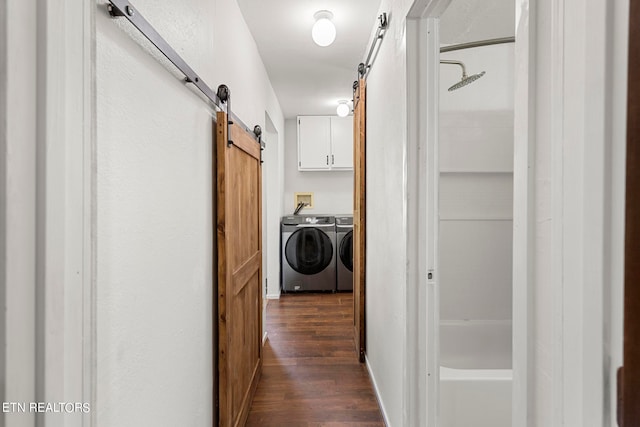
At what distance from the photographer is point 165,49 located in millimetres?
974

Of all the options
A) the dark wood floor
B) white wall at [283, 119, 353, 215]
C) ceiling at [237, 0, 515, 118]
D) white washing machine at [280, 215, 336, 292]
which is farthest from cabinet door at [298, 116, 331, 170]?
the dark wood floor

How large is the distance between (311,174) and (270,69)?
2159mm

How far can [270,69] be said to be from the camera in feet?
10.3

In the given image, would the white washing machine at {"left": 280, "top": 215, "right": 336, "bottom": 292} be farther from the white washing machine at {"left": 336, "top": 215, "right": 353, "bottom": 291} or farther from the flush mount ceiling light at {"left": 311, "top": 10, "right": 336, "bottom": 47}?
the flush mount ceiling light at {"left": 311, "top": 10, "right": 336, "bottom": 47}

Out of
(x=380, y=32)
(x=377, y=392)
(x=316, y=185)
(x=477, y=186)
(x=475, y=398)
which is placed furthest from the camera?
(x=316, y=185)

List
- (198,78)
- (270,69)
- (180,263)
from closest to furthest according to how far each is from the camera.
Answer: (180,263) < (198,78) < (270,69)

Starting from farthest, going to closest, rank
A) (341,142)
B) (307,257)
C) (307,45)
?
(341,142) → (307,257) → (307,45)

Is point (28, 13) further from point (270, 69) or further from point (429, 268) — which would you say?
point (270, 69)

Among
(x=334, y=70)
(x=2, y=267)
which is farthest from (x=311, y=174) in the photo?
(x=2, y=267)

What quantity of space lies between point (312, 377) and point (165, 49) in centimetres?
218

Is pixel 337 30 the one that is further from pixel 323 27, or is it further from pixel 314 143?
pixel 314 143

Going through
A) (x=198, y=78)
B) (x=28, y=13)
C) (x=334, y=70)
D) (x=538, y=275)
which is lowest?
(x=538, y=275)

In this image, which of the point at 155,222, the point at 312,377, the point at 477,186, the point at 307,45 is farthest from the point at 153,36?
the point at 312,377

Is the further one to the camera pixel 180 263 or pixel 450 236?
pixel 450 236
